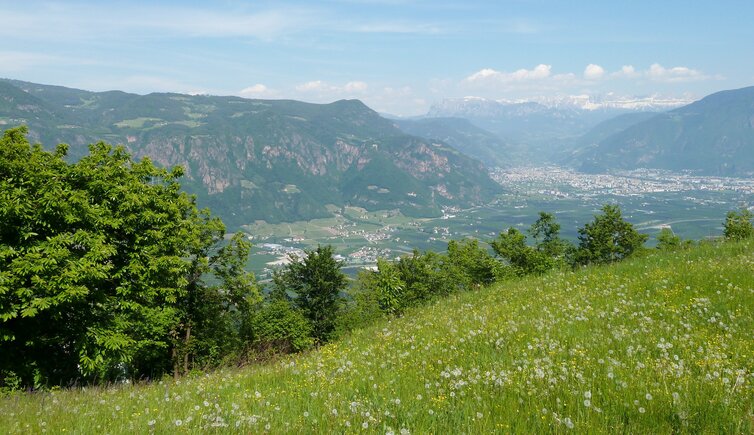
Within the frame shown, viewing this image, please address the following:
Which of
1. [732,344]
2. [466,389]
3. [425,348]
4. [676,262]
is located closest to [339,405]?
[466,389]

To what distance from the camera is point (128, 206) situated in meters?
20.5

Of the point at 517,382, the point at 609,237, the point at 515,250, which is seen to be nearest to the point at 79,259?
the point at 517,382

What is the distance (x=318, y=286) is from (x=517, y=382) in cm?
4738

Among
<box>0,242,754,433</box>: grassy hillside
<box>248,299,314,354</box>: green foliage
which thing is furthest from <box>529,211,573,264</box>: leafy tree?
<box>0,242,754,433</box>: grassy hillside

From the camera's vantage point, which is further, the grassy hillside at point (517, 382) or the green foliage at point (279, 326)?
the green foliage at point (279, 326)

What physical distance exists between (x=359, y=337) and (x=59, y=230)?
44.2ft

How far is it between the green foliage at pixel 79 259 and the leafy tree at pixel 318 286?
2639 centimetres

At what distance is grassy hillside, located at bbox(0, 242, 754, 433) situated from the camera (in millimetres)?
5145

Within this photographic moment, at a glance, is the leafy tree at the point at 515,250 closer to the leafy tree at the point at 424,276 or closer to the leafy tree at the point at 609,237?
the leafy tree at the point at 424,276

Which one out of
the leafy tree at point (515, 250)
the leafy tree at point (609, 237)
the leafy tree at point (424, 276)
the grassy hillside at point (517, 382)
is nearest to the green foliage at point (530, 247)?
the leafy tree at point (515, 250)

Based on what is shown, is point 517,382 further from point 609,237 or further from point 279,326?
point 609,237

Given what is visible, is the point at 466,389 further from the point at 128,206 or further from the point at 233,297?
the point at 233,297

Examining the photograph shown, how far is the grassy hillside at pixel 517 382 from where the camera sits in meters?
5.14

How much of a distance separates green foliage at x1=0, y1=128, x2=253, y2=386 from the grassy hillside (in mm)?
9127
